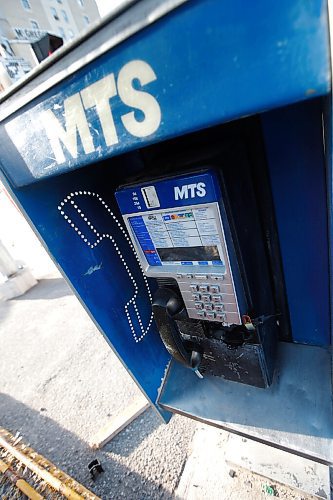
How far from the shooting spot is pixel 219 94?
1.23 ft

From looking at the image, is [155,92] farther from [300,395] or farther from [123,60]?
[300,395]

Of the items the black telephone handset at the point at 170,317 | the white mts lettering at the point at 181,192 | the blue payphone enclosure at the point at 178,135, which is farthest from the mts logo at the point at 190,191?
the black telephone handset at the point at 170,317

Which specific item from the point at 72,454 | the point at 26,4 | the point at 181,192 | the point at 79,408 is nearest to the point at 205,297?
the point at 181,192

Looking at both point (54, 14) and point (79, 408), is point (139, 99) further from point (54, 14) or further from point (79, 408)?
point (54, 14)

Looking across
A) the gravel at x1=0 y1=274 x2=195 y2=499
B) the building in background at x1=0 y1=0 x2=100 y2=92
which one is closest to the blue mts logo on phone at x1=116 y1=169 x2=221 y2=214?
the gravel at x1=0 y1=274 x2=195 y2=499

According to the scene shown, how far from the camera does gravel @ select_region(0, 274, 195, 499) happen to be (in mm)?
1319

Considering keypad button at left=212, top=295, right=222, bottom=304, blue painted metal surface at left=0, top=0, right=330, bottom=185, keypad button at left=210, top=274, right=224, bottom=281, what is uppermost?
blue painted metal surface at left=0, top=0, right=330, bottom=185

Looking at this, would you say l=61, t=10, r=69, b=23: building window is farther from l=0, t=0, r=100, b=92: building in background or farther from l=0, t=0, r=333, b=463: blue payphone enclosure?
l=0, t=0, r=333, b=463: blue payphone enclosure

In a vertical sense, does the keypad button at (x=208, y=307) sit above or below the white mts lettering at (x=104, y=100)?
below

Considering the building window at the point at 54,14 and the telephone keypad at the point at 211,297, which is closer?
the telephone keypad at the point at 211,297

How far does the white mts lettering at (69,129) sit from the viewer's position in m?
0.49

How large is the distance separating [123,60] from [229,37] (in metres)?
0.16

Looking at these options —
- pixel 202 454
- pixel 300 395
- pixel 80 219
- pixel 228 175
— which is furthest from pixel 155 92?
pixel 202 454

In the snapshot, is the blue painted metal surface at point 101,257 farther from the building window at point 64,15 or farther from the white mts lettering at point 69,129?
the building window at point 64,15
